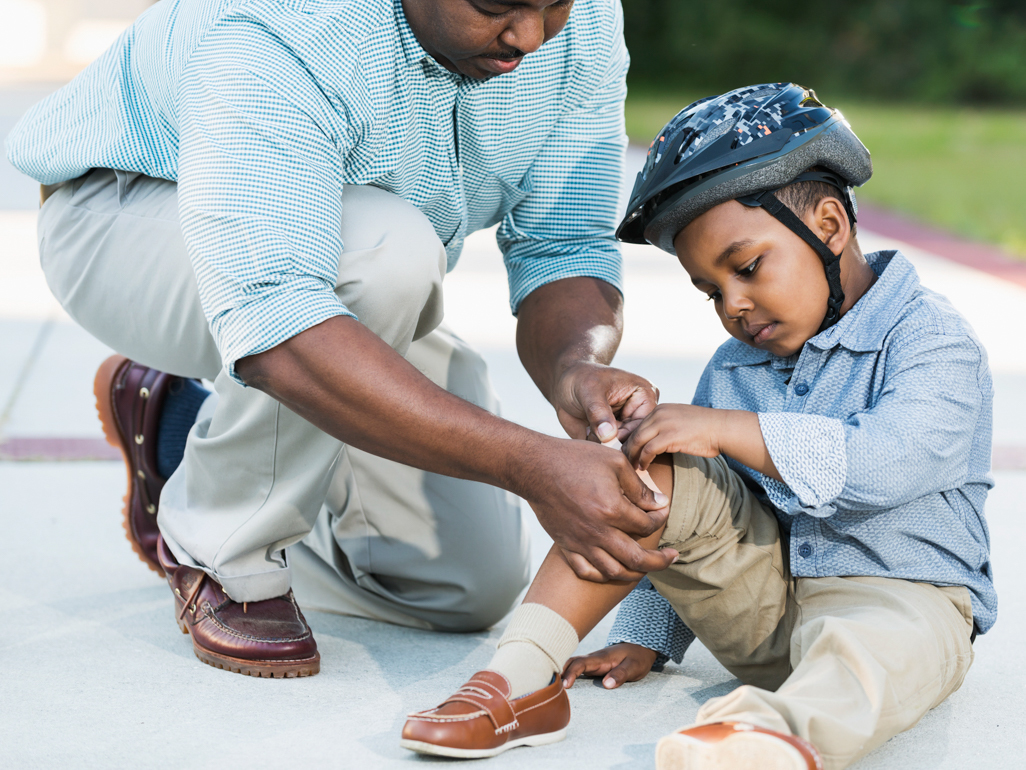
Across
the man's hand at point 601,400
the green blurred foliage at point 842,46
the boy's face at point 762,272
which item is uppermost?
the boy's face at point 762,272

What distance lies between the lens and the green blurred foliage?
23781 millimetres

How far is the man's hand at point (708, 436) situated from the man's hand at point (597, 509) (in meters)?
0.07

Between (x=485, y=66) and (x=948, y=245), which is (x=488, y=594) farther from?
(x=948, y=245)

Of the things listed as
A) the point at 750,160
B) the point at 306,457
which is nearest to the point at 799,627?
the point at 750,160

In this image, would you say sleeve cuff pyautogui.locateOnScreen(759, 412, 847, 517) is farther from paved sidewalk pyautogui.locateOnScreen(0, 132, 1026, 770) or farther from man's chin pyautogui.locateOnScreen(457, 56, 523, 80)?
man's chin pyautogui.locateOnScreen(457, 56, 523, 80)

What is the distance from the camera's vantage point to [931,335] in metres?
2.00

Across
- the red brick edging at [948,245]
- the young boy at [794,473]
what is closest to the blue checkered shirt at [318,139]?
the young boy at [794,473]

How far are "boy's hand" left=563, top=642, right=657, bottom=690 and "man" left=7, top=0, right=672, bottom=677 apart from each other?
12.0 inches

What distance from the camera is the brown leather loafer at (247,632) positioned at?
2.16 metres

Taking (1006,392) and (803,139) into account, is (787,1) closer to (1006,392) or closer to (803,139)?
(1006,392)

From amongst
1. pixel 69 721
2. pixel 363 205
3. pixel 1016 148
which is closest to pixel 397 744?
pixel 69 721

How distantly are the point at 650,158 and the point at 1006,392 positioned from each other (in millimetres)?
2669

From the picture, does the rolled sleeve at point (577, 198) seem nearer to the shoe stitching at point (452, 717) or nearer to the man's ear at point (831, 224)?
Result: the man's ear at point (831, 224)

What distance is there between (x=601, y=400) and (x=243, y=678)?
81 cm
